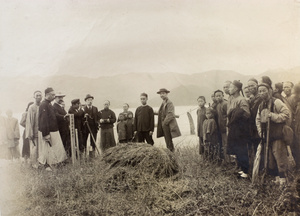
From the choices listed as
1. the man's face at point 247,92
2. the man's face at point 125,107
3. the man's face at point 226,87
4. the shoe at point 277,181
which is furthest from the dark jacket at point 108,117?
the shoe at point 277,181

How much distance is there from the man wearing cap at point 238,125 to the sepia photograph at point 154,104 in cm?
2

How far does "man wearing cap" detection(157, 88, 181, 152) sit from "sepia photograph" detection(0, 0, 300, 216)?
2cm

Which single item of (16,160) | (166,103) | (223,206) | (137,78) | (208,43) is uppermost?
(208,43)

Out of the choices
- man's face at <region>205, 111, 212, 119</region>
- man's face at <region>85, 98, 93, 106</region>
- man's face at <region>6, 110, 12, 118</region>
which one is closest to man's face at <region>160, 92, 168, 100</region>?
man's face at <region>205, 111, 212, 119</region>

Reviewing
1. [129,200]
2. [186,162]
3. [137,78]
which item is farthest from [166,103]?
[129,200]

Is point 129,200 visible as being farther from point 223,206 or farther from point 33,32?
point 33,32

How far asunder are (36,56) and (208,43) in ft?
9.15

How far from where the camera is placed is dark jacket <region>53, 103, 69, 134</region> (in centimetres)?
546

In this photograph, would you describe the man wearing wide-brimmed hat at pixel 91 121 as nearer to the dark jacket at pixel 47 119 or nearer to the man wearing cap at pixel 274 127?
the dark jacket at pixel 47 119

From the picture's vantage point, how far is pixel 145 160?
5.02 metres

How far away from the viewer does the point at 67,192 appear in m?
5.00

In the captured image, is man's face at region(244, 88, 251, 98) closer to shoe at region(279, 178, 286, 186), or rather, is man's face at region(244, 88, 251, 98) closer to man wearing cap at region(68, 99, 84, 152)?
shoe at region(279, 178, 286, 186)

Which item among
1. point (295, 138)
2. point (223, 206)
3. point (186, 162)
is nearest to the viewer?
point (223, 206)

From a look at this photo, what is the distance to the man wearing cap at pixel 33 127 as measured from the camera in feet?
17.5
